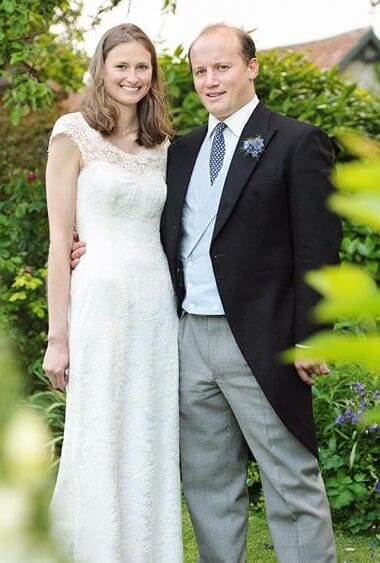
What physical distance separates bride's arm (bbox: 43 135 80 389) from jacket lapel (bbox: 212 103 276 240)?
475mm

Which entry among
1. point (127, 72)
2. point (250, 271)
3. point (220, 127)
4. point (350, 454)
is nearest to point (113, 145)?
point (127, 72)

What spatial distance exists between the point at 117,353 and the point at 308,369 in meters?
0.59

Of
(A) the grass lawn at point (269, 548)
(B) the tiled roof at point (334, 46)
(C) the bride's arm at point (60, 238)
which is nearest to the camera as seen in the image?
(C) the bride's arm at point (60, 238)

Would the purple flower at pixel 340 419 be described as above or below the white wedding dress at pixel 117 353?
below

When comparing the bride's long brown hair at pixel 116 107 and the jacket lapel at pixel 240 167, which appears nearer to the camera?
the jacket lapel at pixel 240 167

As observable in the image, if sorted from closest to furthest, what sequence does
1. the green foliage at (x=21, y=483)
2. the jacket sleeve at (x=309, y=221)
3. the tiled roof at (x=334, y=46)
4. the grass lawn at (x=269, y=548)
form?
the green foliage at (x=21, y=483)
the jacket sleeve at (x=309, y=221)
the grass lawn at (x=269, y=548)
the tiled roof at (x=334, y=46)

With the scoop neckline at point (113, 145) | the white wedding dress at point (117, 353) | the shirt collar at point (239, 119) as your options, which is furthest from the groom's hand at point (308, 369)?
the scoop neckline at point (113, 145)

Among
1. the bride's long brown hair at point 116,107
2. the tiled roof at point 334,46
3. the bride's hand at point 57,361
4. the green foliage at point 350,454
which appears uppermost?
the tiled roof at point 334,46

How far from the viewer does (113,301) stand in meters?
3.50

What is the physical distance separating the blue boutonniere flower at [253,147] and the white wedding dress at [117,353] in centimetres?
30

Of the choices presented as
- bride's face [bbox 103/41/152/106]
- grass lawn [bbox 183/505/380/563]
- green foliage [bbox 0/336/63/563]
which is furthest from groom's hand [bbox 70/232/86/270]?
green foliage [bbox 0/336/63/563]

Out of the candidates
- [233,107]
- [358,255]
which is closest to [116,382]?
[233,107]

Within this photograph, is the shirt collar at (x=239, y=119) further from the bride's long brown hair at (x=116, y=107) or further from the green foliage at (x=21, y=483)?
the green foliage at (x=21, y=483)

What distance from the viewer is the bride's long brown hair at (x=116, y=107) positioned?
3.49 metres
